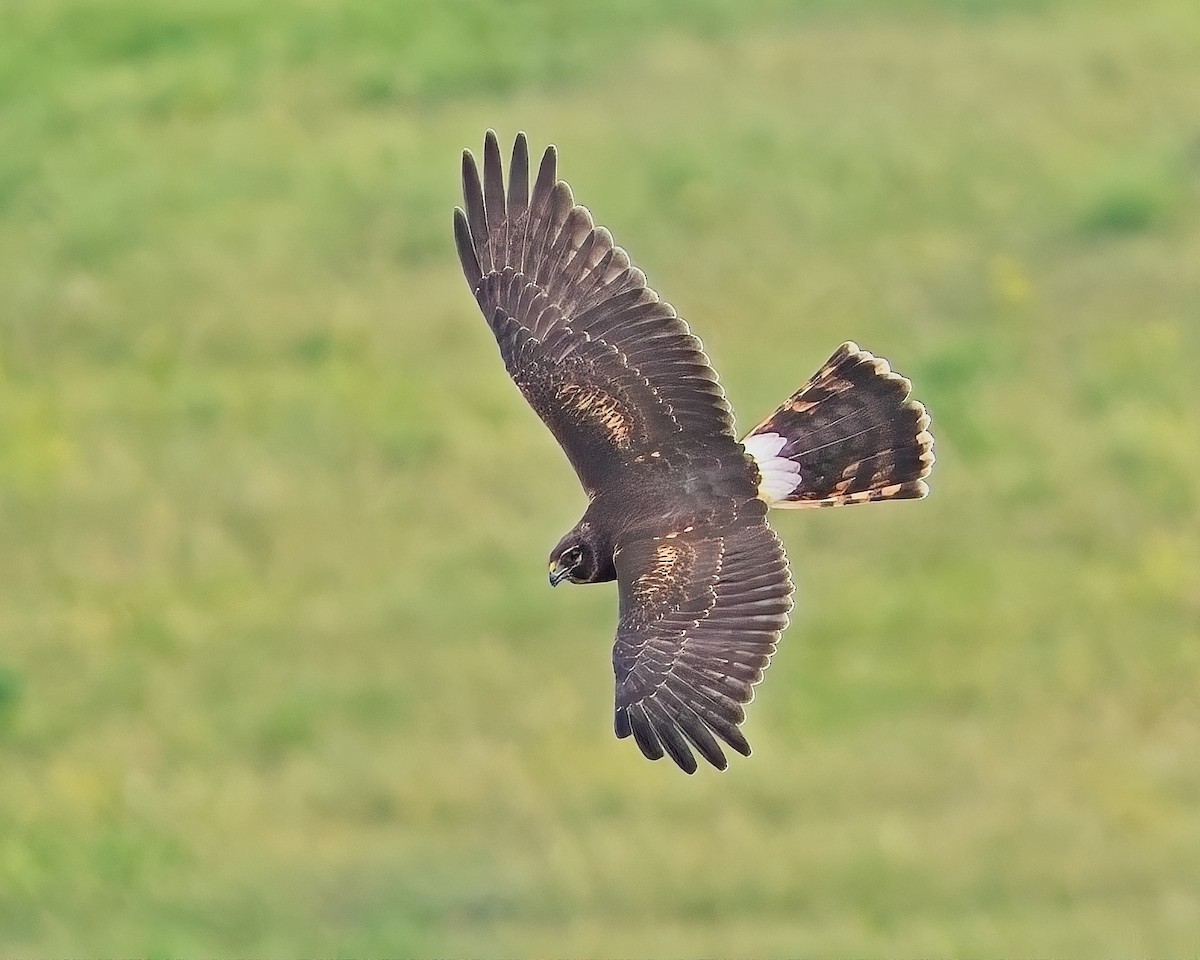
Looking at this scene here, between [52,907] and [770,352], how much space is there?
6.73m

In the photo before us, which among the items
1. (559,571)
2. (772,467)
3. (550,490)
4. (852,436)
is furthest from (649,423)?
(550,490)

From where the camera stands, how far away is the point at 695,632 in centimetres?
811

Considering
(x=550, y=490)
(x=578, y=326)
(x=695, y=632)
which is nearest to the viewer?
(x=695, y=632)

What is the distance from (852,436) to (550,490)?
8030mm

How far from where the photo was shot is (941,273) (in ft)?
64.0

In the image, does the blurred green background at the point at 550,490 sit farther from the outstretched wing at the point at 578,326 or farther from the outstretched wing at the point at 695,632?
the outstretched wing at the point at 695,632

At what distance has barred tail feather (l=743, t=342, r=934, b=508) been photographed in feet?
28.8

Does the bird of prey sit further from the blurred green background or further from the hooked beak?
the blurred green background

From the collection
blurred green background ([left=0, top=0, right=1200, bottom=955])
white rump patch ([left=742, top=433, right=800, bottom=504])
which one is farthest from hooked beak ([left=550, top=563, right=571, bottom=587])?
blurred green background ([left=0, top=0, right=1200, bottom=955])

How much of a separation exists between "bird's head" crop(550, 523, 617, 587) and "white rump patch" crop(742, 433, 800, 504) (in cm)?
56

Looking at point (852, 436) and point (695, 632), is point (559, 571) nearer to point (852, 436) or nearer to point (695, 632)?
point (695, 632)

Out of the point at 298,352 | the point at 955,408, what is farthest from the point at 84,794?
the point at 955,408

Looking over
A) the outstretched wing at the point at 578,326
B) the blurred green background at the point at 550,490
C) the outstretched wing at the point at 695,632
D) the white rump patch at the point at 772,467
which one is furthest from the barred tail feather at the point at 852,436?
the blurred green background at the point at 550,490

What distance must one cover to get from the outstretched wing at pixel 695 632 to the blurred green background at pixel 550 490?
464cm
